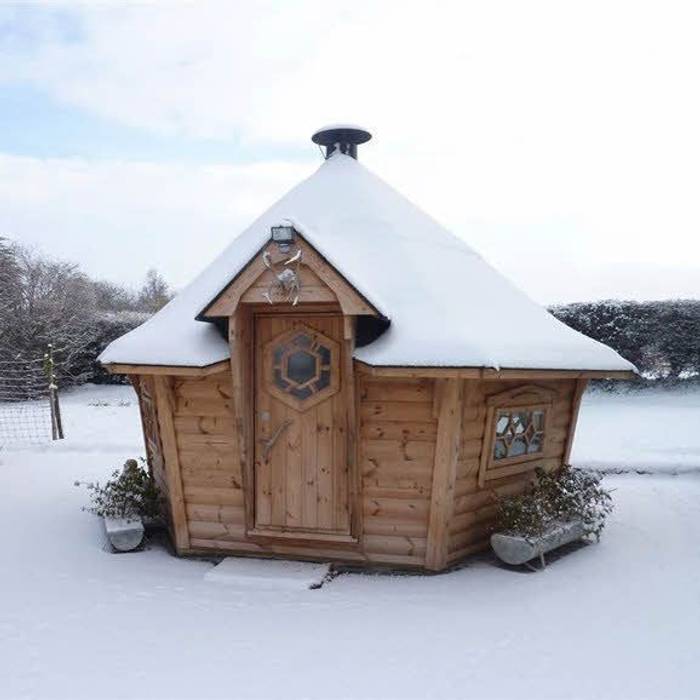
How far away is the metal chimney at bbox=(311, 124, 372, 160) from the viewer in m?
8.50

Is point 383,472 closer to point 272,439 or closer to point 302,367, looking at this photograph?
point 272,439

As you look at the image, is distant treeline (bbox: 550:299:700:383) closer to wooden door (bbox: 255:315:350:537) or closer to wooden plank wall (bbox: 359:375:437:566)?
wooden plank wall (bbox: 359:375:437:566)

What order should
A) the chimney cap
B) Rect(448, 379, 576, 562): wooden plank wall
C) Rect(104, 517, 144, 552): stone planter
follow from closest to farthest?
Rect(448, 379, 576, 562): wooden plank wall → Rect(104, 517, 144, 552): stone planter → the chimney cap

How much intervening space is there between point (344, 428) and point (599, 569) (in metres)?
2.96

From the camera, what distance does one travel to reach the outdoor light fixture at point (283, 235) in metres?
5.74

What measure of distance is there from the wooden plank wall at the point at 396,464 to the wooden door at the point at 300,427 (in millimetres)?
247

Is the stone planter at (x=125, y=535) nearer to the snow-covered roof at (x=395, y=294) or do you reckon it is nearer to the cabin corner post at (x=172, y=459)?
the cabin corner post at (x=172, y=459)

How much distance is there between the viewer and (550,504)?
664 centimetres

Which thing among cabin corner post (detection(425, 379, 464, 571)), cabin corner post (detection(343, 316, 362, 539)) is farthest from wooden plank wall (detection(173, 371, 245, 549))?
cabin corner post (detection(425, 379, 464, 571))

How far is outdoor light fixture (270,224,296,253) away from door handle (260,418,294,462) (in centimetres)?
177

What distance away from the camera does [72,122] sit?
9.73 metres

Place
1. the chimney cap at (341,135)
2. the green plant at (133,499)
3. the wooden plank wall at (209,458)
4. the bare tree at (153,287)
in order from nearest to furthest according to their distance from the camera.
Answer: the wooden plank wall at (209,458), the green plant at (133,499), the chimney cap at (341,135), the bare tree at (153,287)

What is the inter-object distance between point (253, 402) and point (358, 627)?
242 cm

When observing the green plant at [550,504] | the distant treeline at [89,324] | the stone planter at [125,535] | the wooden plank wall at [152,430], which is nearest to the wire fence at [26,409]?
the distant treeline at [89,324]
